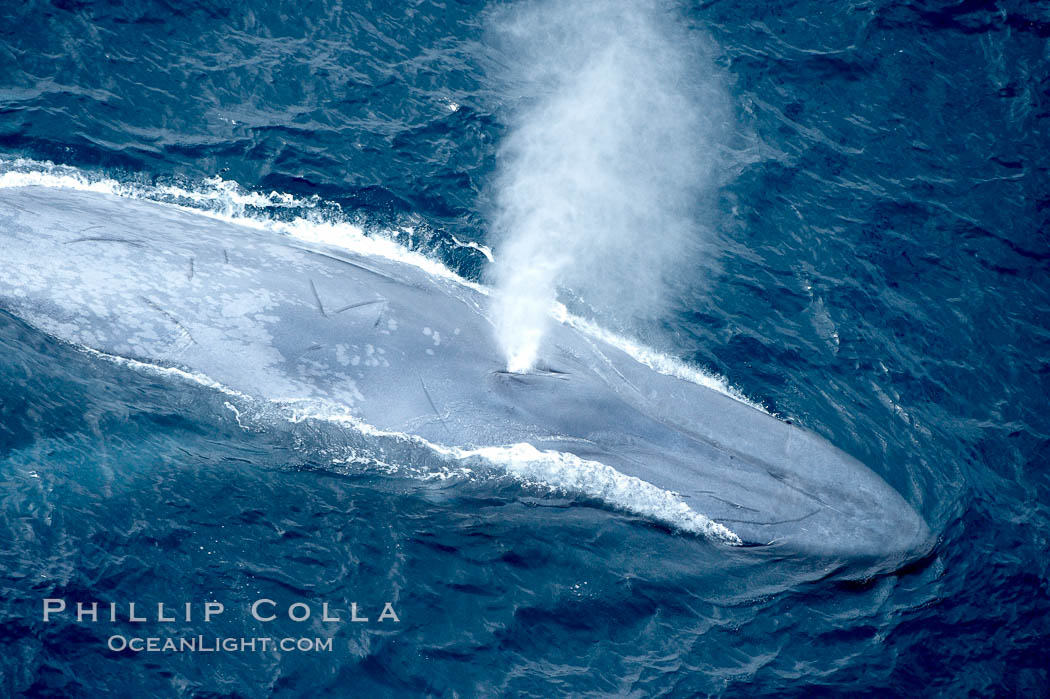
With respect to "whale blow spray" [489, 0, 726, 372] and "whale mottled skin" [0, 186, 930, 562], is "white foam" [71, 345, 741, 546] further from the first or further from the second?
"whale blow spray" [489, 0, 726, 372]

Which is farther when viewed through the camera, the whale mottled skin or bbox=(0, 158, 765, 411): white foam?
bbox=(0, 158, 765, 411): white foam

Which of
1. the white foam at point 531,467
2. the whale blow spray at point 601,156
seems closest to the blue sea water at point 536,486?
the white foam at point 531,467

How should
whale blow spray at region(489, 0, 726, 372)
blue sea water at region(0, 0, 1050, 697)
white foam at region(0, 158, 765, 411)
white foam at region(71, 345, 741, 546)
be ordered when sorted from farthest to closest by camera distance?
whale blow spray at region(489, 0, 726, 372) → white foam at region(0, 158, 765, 411) → white foam at region(71, 345, 741, 546) → blue sea water at region(0, 0, 1050, 697)

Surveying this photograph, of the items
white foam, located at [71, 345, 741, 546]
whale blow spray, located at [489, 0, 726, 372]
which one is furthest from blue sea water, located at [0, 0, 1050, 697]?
whale blow spray, located at [489, 0, 726, 372]

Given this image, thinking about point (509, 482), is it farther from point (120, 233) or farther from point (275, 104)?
point (275, 104)

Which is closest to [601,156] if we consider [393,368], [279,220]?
[279,220]

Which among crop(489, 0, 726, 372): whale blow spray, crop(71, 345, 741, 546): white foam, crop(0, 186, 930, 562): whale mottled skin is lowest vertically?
crop(71, 345, 741, 546): white foam

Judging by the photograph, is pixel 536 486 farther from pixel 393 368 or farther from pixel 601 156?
pixel 601 156
